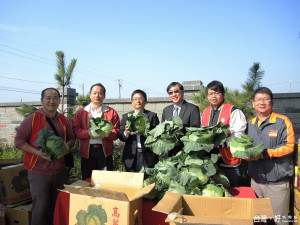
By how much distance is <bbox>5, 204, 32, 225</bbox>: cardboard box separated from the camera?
10.9ft

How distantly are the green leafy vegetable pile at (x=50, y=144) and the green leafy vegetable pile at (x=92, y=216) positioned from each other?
38.1 inches

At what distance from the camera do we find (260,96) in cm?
278

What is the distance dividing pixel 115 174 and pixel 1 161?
275 cm

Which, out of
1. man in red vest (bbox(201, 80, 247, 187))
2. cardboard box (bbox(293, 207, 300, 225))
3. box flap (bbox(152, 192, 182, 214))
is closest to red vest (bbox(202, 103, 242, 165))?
man in red vest (bbox(201, 80, 247, 187))

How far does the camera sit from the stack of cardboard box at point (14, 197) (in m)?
3.35

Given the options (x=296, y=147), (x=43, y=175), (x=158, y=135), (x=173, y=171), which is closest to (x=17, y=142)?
(x=43, y=175)

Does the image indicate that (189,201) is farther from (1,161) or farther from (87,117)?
(1,161)

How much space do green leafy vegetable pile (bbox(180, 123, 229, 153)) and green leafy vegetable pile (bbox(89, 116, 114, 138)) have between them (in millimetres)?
1180

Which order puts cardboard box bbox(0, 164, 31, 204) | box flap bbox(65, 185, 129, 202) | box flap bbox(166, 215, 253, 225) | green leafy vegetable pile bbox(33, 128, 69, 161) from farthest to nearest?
cardboard box bbox(0, 164, 31, 204), green leafy vegetable pile bbox(33, 128, 69, 161), box flap bbox(65, 185, 129, 202), box flap bbox(166, 215, 253, 225)

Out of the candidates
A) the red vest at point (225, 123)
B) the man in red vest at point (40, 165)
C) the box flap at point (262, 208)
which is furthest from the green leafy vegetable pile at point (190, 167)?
the man in red vest at point (40, 165)

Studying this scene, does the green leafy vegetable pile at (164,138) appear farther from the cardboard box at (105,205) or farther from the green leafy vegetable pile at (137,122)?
the cardboard box at (105,205)

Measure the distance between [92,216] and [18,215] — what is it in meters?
2.00

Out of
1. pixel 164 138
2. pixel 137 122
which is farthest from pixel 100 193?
pixel 137 122

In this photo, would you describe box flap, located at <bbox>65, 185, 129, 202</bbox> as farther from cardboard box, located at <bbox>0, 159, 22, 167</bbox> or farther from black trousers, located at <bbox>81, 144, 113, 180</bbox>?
cardboard box, located at <bbox>0, 159, 22, 167</bbox>
